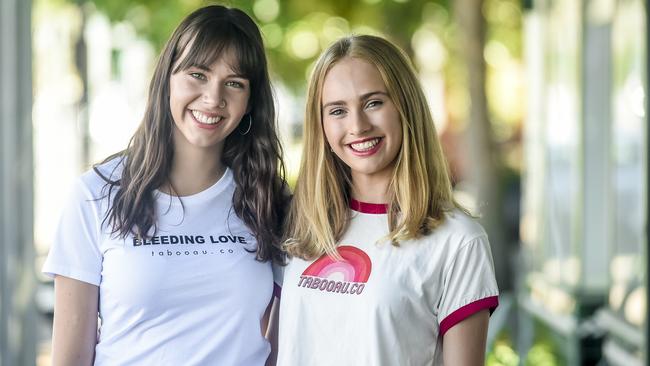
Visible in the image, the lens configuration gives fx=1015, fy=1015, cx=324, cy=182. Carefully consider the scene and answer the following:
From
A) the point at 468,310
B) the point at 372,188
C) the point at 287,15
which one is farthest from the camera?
the point at 287,15

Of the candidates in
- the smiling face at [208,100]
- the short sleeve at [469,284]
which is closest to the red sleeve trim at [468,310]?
the short sleeve at [469,284]

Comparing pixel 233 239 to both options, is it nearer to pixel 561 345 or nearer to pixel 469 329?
pixel 469 329

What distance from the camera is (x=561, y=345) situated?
7.39 meters

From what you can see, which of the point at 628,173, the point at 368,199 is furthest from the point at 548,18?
the point at 368,199

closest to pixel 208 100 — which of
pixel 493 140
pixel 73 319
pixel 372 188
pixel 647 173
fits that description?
Answer: pixel 372 188

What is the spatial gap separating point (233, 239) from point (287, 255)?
0.53 feet

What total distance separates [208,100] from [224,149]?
0.30 meters

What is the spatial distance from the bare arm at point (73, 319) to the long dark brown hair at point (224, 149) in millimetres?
186

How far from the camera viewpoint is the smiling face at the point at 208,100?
2.88m

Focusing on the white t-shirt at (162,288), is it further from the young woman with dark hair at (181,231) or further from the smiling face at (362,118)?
the smiling face at (362,118)

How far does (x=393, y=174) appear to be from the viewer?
2.78 meters

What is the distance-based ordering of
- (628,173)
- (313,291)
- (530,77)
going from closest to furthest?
(313,291)
(628,173)
(530,77)

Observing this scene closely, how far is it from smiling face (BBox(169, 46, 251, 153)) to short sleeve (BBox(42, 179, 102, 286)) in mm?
346

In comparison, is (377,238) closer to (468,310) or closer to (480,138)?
(468,310)
